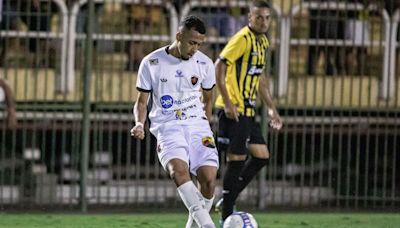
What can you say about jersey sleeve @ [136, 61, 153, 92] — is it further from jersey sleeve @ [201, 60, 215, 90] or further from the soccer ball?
the soccer ball

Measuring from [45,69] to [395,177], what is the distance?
4504 mm

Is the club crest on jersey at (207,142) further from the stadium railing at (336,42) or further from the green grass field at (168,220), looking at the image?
the stadium railing at (336,42)

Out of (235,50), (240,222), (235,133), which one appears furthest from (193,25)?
(235,133)

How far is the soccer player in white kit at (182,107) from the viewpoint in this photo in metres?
10.1

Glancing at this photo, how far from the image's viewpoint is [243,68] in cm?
1249

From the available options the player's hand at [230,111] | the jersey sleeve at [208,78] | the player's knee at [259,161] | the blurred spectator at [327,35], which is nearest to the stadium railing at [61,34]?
the blurred spectator at [327,35]

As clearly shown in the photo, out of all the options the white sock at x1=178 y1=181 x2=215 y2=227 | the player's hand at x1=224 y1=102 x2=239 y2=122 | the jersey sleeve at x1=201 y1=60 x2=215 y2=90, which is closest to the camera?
the white sock at x1=178 y1=181 x2=215 y2=227

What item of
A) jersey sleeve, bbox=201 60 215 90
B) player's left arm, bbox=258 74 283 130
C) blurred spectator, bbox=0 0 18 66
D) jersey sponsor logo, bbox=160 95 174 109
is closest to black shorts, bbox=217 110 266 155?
player's left arm, bbox=258 74 283 130

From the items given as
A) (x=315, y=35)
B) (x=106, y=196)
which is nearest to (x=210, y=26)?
(x=315, y=35)

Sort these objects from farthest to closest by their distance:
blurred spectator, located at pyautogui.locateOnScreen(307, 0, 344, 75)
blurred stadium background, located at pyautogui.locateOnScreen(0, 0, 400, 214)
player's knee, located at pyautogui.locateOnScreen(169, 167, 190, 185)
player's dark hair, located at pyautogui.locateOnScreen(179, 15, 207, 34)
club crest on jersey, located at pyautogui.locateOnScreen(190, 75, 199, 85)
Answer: blurred spectator, located at pyautogui.locateOnScreen(307, 0, 344, 75)
blurred stadium background, located at pyautogui.locateOnScreen(0, 0, 400, 214)
club crest on jersey, located at pyautogui.locateOnScreen(190, 75, 199, 85)
player's dark hair, located at pyautogui.locateOnScreen(179, 15, 207, 34)
player's knee, located at pyautogui.locateOnScreen(169, 167, 190, 185)

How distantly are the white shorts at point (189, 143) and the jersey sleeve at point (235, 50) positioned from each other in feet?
7.15

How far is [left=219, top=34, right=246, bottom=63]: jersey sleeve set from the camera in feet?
40.6

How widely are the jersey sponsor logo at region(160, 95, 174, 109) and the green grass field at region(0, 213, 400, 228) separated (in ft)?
8.62

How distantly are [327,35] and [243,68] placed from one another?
3.21 metres
